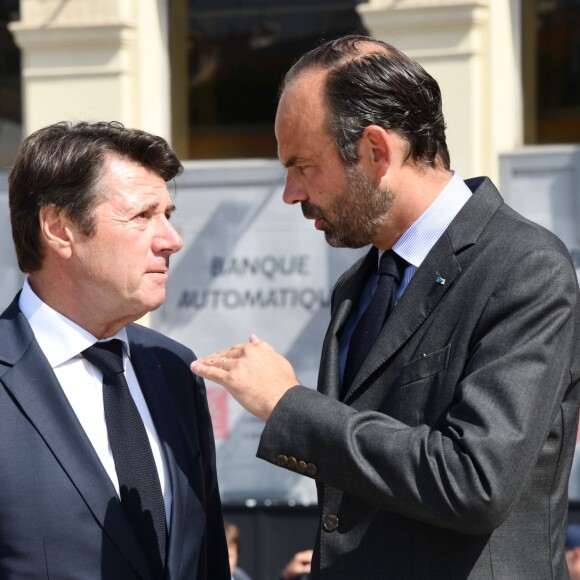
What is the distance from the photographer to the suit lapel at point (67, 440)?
255 centimetres

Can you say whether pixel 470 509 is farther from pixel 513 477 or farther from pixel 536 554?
pixel 536 554

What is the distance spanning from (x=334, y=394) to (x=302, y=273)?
218 inches

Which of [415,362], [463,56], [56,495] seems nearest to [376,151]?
[415,362]

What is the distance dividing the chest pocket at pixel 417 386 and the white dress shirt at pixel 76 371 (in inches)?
26.5

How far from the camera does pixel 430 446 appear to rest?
2.19 meters

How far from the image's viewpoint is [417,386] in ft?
7.68

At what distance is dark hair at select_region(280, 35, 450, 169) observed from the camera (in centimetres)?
246

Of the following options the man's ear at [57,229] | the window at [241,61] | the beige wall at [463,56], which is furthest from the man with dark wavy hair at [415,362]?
the window at [241,61]

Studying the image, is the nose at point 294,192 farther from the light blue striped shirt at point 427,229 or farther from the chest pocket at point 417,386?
the chest pocket at point 417,386

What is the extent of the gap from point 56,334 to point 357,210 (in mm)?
746

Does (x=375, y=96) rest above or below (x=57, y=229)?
above

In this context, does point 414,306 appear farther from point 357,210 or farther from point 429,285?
point 357,210

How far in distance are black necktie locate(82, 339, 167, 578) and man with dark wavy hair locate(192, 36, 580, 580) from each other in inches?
15.0

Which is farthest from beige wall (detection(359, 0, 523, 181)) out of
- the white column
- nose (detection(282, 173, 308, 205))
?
nose (detection(282, 173, 308, 205))
